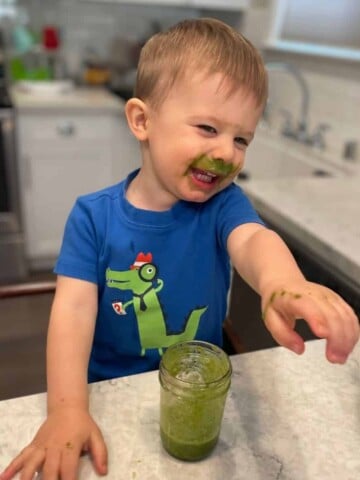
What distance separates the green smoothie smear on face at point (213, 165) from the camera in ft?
2.19

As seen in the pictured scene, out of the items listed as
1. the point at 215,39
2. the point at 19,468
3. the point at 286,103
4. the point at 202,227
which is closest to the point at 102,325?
the point at 202,227

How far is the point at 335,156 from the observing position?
7.18 ft

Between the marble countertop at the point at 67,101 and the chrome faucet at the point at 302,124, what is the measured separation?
2.73 feet

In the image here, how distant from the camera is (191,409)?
0.54 meters

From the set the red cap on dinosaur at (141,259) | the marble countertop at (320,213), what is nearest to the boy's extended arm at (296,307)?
the red cap on dinosaur at (141,259)

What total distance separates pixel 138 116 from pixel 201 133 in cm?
13

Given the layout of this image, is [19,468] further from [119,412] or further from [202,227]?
[202,227]

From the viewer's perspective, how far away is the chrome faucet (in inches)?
89.4

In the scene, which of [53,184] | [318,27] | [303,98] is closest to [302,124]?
[303,98]

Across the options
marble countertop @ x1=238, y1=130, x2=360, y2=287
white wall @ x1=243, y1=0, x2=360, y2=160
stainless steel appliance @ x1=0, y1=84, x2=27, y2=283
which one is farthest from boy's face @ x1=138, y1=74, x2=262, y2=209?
stainless steel appliance @ x1=0, y1=84, x2=27, y2=283

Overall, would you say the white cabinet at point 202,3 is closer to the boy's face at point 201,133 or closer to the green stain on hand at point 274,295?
the boy's face at point 201,133

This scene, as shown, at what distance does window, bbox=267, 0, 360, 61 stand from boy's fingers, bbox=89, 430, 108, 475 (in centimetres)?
204

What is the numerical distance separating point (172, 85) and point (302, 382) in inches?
18.2

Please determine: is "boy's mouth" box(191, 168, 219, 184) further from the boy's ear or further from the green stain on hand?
the green stain on hand
